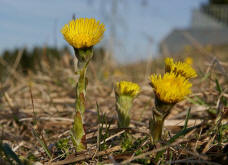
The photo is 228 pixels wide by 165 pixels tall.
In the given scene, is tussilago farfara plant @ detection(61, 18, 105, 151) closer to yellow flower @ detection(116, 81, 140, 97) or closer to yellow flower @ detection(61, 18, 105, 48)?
yellow flower @ detection(61, 18, 105, 48)

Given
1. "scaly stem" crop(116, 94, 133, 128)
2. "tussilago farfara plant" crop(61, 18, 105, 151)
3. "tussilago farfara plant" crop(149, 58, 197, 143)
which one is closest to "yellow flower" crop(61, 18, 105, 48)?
"tussilago farfara plant" crop(61, 18, 105, 151)

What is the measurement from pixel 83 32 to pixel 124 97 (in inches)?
17.1

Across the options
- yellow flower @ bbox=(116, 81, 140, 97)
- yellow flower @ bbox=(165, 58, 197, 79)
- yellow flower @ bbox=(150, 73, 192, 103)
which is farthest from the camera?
yellow flower @ bbox=(116, 81, 140, 97)

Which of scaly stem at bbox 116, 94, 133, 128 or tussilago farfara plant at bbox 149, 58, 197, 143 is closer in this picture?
tussilago farfara plant at bbox 149, 58, 197, 143

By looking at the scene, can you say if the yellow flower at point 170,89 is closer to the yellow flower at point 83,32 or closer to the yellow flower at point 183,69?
the yellow flower at point 183,69

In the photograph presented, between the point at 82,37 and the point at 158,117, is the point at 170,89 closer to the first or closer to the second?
the point at 158,117

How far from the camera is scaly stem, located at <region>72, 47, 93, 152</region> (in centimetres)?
90

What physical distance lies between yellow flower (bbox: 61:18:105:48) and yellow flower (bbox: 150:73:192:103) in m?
0.27

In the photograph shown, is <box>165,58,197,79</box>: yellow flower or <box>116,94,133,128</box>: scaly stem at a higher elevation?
<box>165,58,197,79</box>: yellow flower

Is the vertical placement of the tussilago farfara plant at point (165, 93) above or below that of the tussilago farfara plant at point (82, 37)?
below

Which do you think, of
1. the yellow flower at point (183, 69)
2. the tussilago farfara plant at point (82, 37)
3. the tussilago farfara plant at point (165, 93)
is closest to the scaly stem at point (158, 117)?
the tussilago farfara plant at point (165, 93)

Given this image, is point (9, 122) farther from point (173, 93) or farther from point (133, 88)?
point (173, 93)

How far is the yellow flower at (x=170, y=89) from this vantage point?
2.64 ft

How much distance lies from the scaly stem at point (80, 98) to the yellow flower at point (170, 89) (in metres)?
0.27
